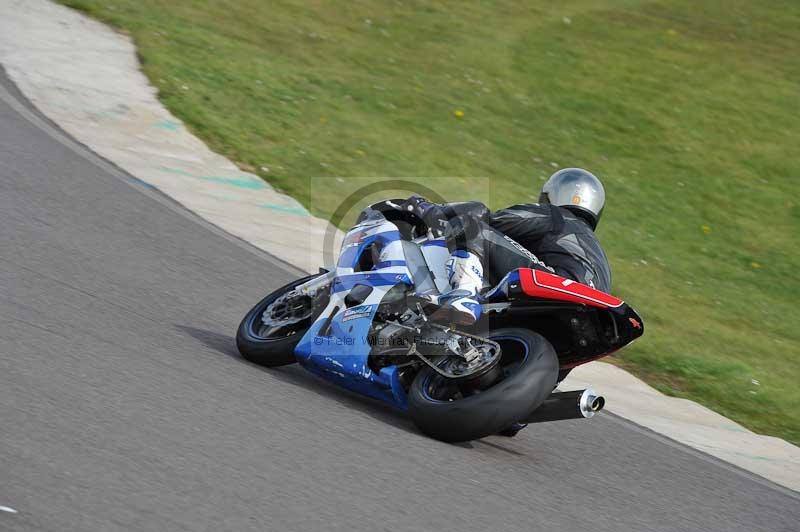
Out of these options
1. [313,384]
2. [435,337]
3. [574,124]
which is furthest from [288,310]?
[574,124]

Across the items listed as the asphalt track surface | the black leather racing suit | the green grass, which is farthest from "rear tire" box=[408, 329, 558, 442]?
the green grass

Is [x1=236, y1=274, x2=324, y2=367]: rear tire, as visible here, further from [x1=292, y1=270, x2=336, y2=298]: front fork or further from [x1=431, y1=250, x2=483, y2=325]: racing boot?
[x1=431, y1=250, x2=483, y2=325]: racing boot

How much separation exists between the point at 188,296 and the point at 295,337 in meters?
1.54

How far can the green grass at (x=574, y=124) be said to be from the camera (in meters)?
11.2

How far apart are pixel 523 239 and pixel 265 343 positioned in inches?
59.5

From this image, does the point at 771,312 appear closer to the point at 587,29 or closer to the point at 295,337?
the point at 295,337

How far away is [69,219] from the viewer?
838 centimetres

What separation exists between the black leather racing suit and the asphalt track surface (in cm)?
96

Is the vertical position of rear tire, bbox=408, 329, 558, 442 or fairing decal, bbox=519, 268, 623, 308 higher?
fairing decal, bbox=519, 268, 623, 308

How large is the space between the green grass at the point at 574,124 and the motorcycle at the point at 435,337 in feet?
10.2

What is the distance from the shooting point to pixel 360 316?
6004mm

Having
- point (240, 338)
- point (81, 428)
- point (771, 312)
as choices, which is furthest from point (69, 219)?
point (771, 312)

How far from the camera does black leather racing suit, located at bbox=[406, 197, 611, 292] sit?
5891 millimetres

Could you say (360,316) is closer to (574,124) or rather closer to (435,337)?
(435,337)
